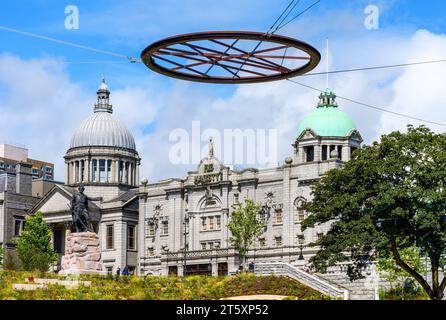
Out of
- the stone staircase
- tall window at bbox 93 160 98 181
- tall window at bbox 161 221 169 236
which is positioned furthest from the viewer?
tall window at bbox 93 160 98 181

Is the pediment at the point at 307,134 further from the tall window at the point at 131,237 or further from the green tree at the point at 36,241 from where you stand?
the green tree at the point at 36,241

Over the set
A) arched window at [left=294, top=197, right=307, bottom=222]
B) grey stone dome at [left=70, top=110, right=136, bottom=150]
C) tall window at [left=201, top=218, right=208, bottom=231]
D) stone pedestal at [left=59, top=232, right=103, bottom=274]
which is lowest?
stone pedestal at [left=59, top=232, right=103, bottom=274]

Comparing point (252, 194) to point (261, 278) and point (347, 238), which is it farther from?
point (347, 238)

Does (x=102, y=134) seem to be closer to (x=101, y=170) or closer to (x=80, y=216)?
(x=101, y=170)

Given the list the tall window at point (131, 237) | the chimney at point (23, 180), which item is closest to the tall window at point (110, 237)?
the tall window at point (131, 237)

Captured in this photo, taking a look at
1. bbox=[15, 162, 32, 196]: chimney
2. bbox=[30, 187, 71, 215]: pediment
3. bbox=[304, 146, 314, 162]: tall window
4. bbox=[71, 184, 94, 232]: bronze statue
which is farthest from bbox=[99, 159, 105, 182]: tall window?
bbox=[71, 184, 94, 232]: bronze statue

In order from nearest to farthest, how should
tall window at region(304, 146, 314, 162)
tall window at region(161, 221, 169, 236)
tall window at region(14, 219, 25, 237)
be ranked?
tall window at region(304, 146, 314, 162) → tall window at region(161, 221, 169, 236) → tall window at region(14, 219, 25, 237)

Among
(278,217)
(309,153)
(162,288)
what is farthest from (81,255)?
(309,153)

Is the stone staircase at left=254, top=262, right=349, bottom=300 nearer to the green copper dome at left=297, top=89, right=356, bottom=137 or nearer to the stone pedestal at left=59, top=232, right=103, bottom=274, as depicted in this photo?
the stone pedestal at left=59, top=232, right=103, bottom=274
